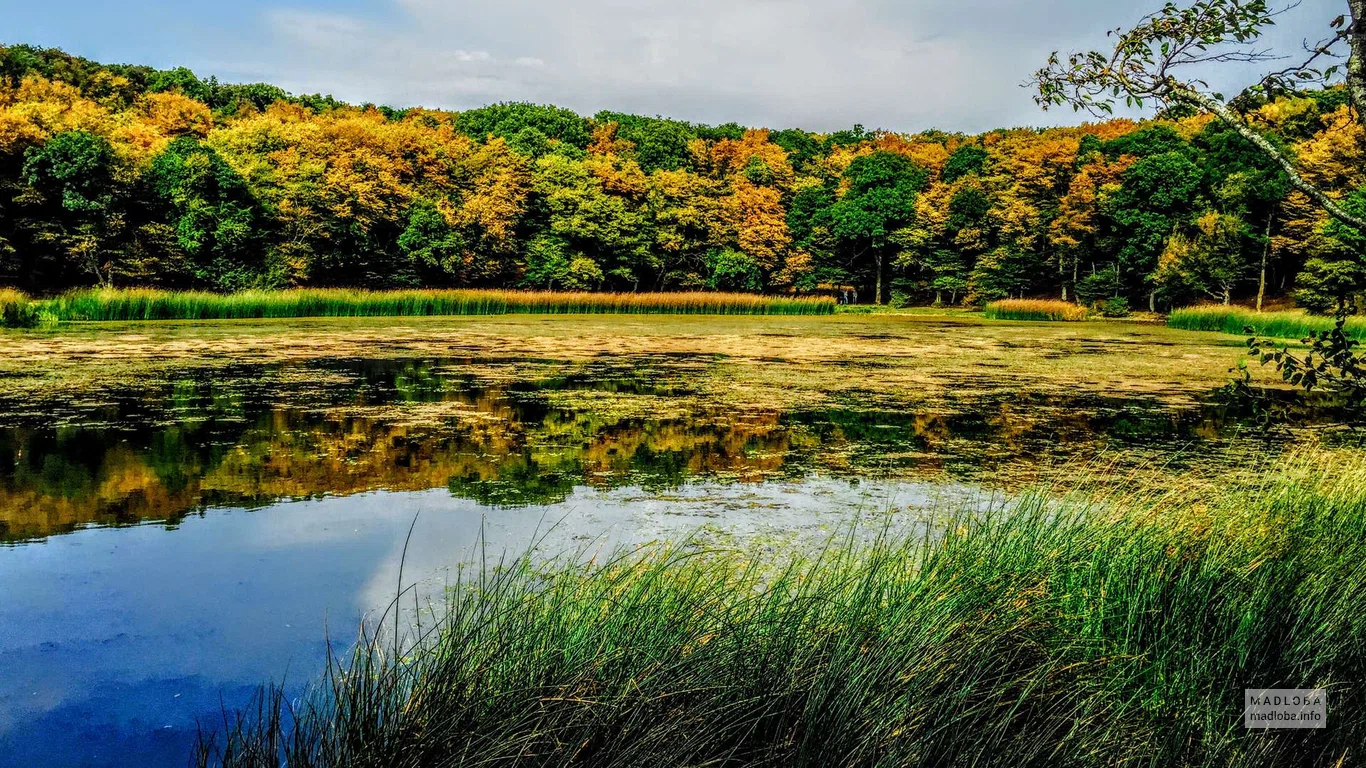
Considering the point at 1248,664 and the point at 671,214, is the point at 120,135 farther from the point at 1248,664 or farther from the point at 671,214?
the point at 1248,664

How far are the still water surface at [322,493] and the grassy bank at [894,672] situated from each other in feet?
1.71

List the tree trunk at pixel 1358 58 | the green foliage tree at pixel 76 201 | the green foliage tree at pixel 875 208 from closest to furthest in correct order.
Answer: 1. the tree trunk at pixel 1358 58
2. the green foliage tree at pixel 76 201
3. the green foliage tree at pixel 875 208

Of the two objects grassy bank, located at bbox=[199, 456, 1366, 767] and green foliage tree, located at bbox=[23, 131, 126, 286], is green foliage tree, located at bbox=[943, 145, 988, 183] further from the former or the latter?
grassy bank, located at bbox=[199, 456, 1366, 767]

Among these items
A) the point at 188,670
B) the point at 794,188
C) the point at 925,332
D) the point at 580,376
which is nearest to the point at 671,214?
the point at 794,188

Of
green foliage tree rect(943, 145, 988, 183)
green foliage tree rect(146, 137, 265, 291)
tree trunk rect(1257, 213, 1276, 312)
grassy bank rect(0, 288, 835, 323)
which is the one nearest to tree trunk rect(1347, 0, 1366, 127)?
grassy bank rect(0, 288, 835, 323)

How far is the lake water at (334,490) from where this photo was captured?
2.89 meters

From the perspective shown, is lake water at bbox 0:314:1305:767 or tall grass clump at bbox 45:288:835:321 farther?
tall grass clump at bbox 45:288:835:321

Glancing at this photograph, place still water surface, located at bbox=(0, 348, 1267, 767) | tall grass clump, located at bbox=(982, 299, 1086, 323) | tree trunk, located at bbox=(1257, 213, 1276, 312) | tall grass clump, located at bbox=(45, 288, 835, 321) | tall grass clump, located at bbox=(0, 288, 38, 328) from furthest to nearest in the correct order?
tree trunk, located at bbox=(1257, 213, 1276, 312), tall grass clump, located at bbox=(982, 299, 1086, 323), tall grass clump, located at bbox=(45, 288, 835, 321), tall grass clump, located at bbox=(0, 288, 38, 328), still water surface, located at bbox=(0, 348, 1267, 767)

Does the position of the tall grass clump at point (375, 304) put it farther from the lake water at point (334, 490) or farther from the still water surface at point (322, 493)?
the still water surface at point (322, 493)

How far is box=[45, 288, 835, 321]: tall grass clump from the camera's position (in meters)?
18.3

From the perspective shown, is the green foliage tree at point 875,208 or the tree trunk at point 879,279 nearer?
the green foliage tree at point 875,208

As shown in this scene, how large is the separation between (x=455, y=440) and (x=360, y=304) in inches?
702

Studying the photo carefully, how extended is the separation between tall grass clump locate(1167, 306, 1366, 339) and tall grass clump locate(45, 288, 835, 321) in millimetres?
13754

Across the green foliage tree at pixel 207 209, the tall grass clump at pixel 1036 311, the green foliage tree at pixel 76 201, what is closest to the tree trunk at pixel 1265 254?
the tall grass clump at pixel 1036 311
